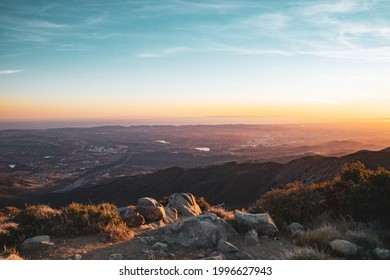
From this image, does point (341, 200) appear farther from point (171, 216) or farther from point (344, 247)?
point (171, 216)

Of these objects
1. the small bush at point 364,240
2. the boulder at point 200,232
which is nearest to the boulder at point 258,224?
the boulder at point 200,232

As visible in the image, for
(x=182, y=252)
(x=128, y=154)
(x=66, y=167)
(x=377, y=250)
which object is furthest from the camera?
(x=128, y=154)

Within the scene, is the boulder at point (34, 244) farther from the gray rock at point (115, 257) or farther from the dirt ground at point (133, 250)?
the gray rock at point (115, 257)

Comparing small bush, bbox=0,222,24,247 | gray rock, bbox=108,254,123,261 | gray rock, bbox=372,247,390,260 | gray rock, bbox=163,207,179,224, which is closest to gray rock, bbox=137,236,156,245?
gray rock, bbox=108,254,123,261

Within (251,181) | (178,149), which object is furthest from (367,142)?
(178,149)
